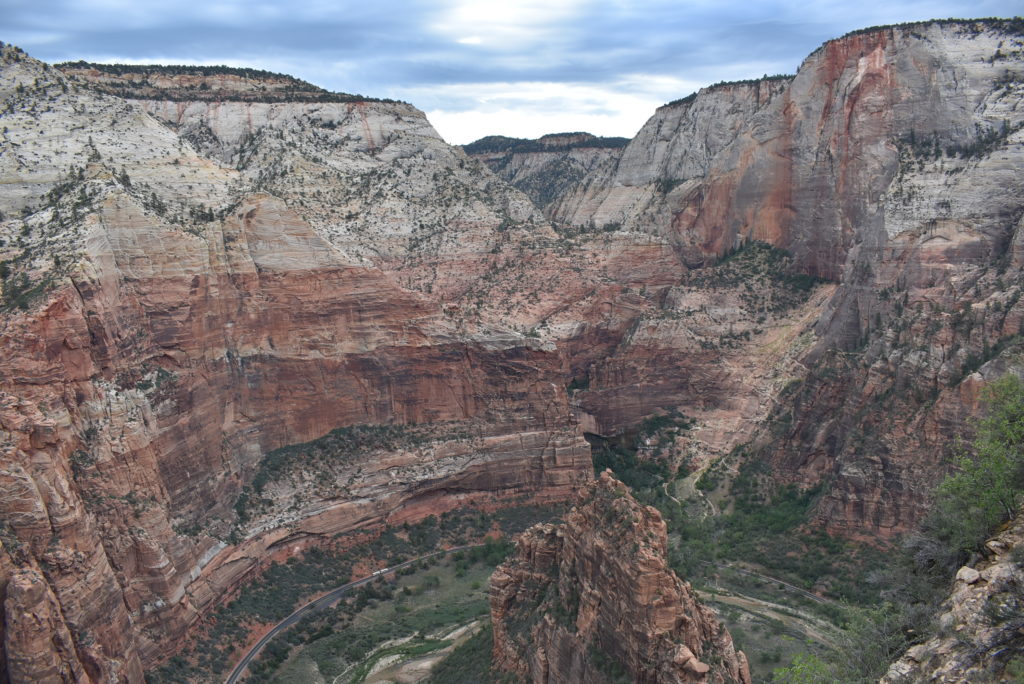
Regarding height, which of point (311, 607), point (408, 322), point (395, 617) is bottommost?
point (395, 617)

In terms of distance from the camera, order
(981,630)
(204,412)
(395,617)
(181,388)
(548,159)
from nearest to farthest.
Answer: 1. (981,630)
2. (181,388)
3. (395,617)
4. (204,412)
5. (548,159)

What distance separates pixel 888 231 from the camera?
204 ft

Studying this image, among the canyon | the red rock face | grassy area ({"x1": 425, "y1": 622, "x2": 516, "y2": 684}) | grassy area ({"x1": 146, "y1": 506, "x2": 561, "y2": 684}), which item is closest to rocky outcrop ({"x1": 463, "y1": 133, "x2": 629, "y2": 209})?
the canyon

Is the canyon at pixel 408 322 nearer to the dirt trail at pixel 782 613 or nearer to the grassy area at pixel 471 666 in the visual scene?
the grassy area at pixel 471 666

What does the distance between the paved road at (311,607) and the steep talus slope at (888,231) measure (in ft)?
83.1

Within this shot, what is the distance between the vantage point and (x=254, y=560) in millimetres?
51906

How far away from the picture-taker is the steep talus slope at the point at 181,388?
3759cm

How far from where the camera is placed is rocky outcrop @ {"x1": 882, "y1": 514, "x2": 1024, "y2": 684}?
15594 mm

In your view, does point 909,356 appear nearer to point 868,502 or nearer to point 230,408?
point 868,502

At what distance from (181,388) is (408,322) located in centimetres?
1774

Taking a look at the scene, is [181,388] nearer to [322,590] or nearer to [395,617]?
[322,590]

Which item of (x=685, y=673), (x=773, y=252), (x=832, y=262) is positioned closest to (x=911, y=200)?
(x=832, y=262)

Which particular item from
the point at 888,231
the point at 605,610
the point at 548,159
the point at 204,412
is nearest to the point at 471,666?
the point at 605,610

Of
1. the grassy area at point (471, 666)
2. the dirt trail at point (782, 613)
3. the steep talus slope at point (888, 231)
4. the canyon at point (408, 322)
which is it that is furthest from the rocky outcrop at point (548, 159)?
the grassy area at point (471, 666)
